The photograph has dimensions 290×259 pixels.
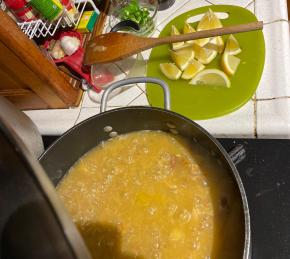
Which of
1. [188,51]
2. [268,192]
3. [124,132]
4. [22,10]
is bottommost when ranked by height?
[268,192]

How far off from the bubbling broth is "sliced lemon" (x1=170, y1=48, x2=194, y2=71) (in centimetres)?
23

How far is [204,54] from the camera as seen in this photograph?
1.03 metres

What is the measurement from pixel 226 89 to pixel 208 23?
220 millimetres

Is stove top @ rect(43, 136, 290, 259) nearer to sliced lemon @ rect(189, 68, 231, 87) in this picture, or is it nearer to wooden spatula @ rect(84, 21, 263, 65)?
sliced lemon @ rect(189, 68, 231, 87)

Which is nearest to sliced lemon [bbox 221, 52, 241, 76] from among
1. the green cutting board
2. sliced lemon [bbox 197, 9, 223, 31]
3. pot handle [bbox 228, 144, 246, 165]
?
the green cutting board

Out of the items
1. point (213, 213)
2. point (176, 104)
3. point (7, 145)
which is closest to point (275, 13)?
point (176, 104)

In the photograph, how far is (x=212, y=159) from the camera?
83 centimetres

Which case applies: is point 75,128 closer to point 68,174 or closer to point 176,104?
point 68,174

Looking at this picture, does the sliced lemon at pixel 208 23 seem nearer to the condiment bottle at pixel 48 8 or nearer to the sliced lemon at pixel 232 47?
the sliced lemon at pixel 232 47

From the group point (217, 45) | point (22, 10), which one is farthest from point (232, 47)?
point (22, 10)

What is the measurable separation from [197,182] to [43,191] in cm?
57

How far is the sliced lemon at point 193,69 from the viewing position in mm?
1029

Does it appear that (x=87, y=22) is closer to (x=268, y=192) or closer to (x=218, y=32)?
(x=218, y=32)

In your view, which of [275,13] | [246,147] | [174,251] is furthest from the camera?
[275,13]
